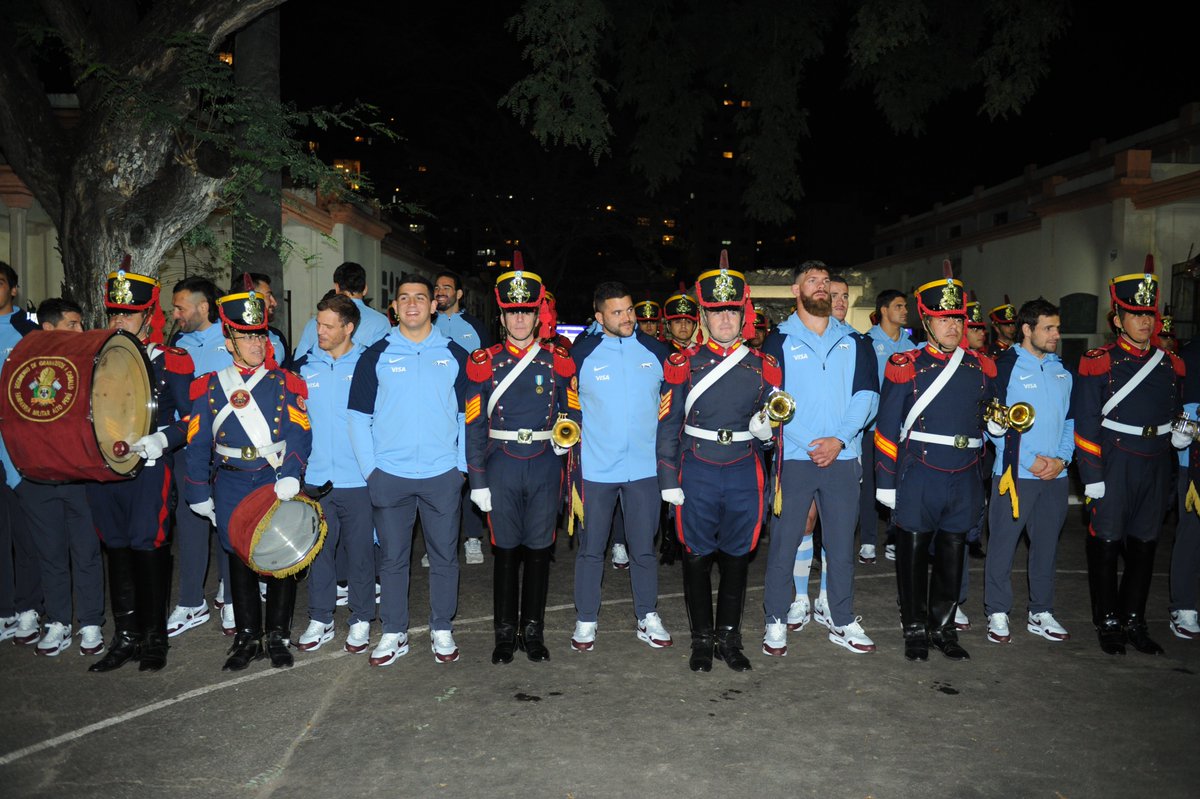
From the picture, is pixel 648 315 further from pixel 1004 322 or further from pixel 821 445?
pixel 821 445

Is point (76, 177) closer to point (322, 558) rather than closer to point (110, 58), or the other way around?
point (110, 58)

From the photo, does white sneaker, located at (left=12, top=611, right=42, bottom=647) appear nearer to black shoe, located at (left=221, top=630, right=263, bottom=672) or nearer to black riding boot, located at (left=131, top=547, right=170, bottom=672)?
black riding boot, located at (left=131, top=547, right=170, bottom=672)

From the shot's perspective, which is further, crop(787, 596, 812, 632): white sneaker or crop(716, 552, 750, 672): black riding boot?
crop(787, 596, 812, 632): white sneaker

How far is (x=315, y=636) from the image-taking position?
6.48 m

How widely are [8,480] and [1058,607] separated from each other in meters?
8.00

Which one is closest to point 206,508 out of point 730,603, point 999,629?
point 730,603

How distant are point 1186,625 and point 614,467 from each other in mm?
4288

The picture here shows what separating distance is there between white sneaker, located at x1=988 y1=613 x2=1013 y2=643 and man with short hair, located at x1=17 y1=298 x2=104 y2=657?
20.3ft

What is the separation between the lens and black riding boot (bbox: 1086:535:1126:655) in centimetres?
647

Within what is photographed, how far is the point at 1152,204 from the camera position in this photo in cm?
2178

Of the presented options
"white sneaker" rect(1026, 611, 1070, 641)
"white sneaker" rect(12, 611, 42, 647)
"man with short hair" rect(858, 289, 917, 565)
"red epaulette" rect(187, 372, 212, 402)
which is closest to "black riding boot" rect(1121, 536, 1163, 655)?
"white sneaker" rect(1026, 611, 1070, 641)

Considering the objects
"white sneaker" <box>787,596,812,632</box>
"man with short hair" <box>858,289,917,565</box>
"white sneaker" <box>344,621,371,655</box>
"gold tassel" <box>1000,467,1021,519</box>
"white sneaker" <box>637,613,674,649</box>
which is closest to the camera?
"white sneaker" <box>344,621,371,655</box>

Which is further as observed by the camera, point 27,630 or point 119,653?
point 27,630

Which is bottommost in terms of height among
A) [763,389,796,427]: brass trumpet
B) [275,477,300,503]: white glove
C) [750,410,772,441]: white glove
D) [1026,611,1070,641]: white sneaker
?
[1026,611,1070,641]: white sneaker
